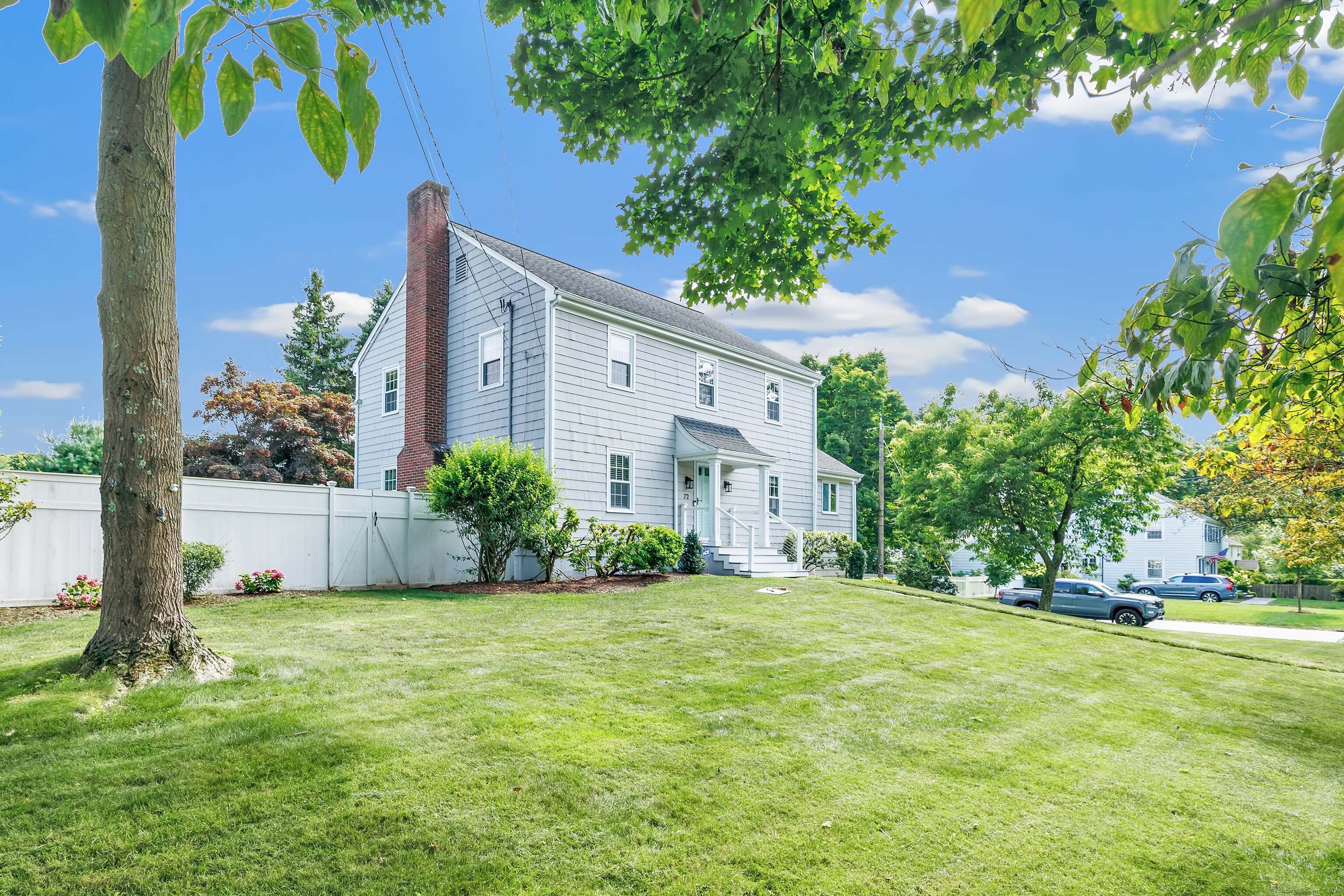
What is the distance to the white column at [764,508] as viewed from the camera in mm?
19125

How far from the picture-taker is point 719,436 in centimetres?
1891

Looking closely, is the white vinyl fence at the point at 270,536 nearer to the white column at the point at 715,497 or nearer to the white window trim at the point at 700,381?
the white column at the point at 715,497

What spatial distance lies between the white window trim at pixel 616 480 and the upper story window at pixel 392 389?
20.9ft

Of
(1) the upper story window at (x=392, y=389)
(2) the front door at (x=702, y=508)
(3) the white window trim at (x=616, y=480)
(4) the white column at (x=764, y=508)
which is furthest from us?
(4) the white column at (x=764, y=508)

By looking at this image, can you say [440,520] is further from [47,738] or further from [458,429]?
[47,738]

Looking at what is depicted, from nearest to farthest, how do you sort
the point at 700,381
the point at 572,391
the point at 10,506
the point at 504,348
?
the point at 10,506, the point at 572,391, the point at 504,348, the point at 700,381

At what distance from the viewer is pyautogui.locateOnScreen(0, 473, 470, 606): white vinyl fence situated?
31.9 feet

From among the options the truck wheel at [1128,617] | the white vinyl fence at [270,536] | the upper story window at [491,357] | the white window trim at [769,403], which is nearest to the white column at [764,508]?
the white window trim at [769,403]

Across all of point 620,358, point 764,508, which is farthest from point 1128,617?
point 620,358

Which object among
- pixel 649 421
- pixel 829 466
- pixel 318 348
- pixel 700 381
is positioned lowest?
pixel 829 466

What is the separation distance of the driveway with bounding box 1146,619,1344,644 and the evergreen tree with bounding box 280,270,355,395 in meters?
36.8

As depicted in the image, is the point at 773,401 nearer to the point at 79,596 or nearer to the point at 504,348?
the point at 504,348

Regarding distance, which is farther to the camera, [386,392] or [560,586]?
[386,392]

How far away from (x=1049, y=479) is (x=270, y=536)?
1780 cm
